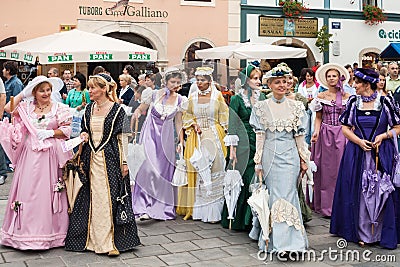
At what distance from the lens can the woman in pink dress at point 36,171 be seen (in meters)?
5.59

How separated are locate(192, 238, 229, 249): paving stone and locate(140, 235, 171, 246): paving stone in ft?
1.00

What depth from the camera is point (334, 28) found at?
750 inches

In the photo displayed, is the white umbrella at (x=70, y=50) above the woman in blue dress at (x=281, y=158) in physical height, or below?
above

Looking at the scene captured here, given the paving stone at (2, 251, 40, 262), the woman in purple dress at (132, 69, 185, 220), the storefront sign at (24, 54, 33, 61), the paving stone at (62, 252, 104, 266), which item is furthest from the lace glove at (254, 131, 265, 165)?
the storefront sign at (24, 54, 33, 61)

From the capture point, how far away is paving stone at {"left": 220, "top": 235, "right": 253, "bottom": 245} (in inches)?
238

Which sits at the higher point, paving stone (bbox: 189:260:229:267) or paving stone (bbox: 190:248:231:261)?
paving stone (bbox: 190:248:231:261)

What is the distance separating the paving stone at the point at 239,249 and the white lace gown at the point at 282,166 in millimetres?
157

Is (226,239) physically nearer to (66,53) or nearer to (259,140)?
(259,140)

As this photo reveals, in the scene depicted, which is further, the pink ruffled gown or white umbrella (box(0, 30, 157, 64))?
white umbrella (box(0, 30, 157, 64))

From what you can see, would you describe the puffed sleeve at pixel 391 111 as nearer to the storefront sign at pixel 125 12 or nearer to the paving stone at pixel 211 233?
the paving stone at pixel 211 233

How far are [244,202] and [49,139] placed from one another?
218 cm

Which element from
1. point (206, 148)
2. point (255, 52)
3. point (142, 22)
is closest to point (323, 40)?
point (142, 22)

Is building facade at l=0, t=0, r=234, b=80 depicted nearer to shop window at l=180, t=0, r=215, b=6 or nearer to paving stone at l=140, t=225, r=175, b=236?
shop window at l=180, t=0, r=215, b=6

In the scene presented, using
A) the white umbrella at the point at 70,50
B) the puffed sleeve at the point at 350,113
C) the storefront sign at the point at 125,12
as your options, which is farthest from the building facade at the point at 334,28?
the puffed sleeve at the point at 350,113
